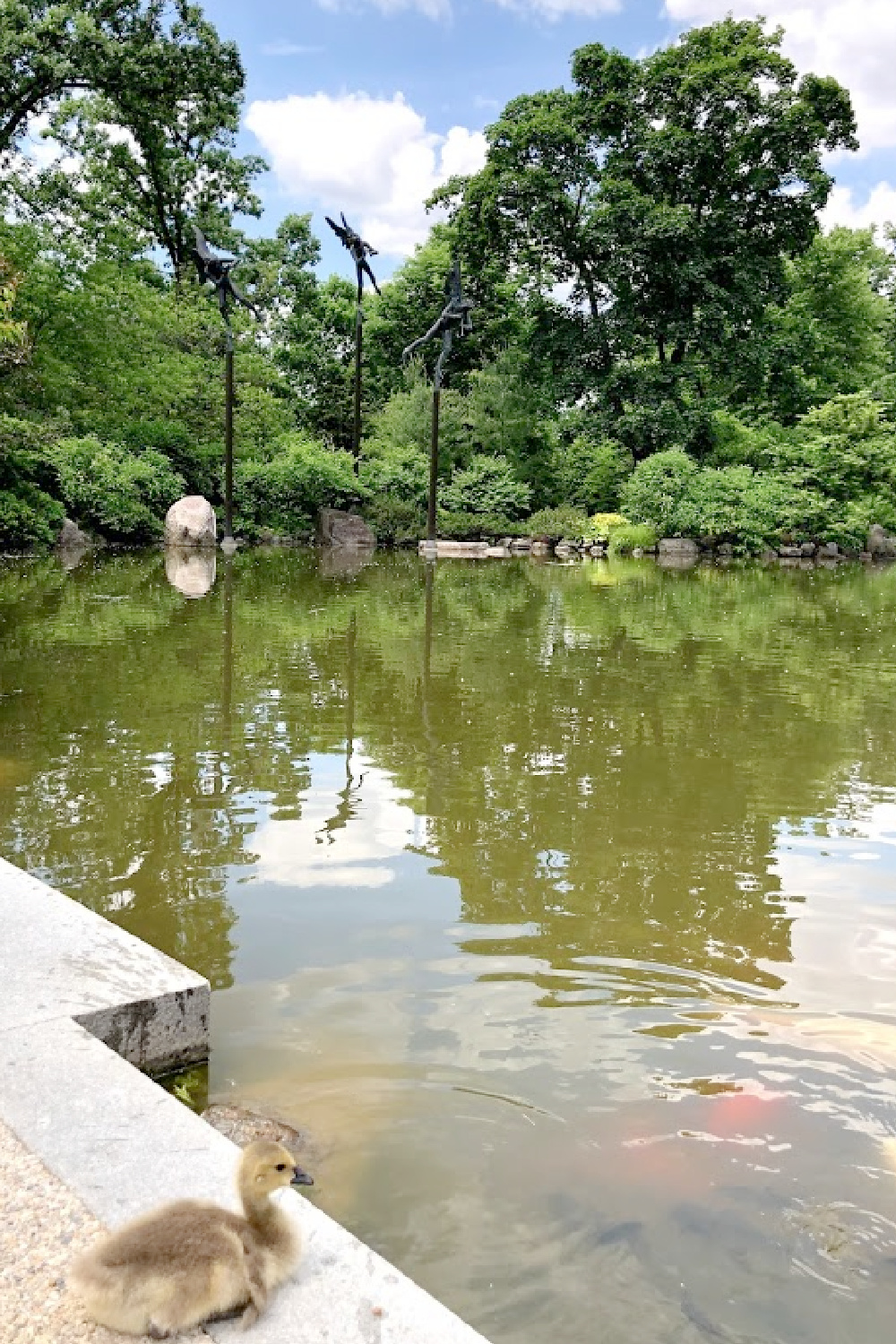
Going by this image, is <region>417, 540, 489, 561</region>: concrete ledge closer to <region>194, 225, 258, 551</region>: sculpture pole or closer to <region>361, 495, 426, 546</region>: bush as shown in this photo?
<region>361, 495, 426, 546</region>: bush

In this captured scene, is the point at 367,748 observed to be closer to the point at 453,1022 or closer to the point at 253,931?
the point at 253,931

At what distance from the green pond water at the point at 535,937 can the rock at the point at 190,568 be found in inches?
252

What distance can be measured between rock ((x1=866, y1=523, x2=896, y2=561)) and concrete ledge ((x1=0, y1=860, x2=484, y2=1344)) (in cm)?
3278

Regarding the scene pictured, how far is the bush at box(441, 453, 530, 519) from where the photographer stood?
32.9m

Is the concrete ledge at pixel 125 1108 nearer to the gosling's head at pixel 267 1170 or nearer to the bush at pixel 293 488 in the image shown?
the gosling's head at pixel 267 1170

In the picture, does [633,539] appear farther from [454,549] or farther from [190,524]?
[190,524]

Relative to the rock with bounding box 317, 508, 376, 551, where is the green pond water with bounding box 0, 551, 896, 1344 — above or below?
below

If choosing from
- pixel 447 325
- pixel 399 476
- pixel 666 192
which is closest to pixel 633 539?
pixel 399 476

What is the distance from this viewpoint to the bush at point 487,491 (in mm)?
32906

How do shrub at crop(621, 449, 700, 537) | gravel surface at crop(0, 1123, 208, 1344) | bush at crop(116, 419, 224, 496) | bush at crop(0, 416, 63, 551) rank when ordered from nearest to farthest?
gravel surface at crop(0, 1123, 208, 1344) → bush at crop(0, 416, 63, 551) → bush at crop(116, 419, 224, 496) → shrub at crop(621, 449, 700, 537)

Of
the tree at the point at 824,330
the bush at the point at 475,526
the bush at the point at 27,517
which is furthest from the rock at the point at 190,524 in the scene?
the tree at the point at 824,330

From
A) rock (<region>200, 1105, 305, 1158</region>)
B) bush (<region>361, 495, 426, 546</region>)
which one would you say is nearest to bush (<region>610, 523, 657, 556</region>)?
bush (<region>361, 495, 426, 546</region>)

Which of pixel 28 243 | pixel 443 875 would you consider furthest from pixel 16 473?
pixel 443 875

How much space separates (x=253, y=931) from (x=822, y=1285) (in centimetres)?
252
